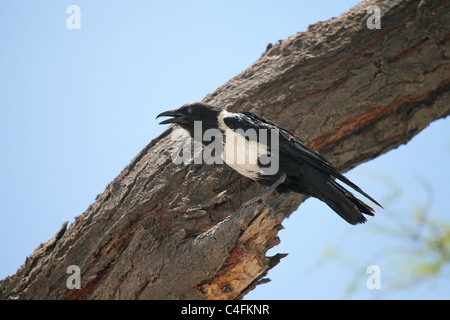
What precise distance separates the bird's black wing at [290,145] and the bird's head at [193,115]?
227 millimetres

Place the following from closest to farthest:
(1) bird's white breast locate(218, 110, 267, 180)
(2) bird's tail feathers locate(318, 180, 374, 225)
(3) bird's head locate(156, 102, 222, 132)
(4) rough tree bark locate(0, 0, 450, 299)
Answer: (4) rough tree bark locate(0, 0, 450, 299) → (2) bird's tail feathers locate(318, 180, 374, 225) → (1) bird's white breast locate(218, 110, 267, 180) → (3) bird's head locate(156, 102, 222, 132)

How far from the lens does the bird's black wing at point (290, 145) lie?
399 cm

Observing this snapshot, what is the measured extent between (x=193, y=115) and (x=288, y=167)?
3.58 ft

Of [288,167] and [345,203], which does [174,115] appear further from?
[345,203]

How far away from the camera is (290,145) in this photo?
4.11 m

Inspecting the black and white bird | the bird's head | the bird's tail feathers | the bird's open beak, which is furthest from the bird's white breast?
the bird's tail feathers

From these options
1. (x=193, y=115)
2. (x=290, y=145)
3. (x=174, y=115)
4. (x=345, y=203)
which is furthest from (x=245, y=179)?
(x=345, y=203)

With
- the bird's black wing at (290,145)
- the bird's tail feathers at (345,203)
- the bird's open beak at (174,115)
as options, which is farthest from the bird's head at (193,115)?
the bird's tail feathers at (345,203)

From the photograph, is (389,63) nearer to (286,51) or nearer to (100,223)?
(286,51)

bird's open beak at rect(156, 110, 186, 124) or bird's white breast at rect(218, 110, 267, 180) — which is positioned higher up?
bird's open beak at rect(156, 110, 186, 124)

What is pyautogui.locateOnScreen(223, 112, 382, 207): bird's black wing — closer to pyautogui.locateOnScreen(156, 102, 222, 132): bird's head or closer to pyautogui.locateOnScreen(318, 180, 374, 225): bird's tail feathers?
pyautogui.locateOnScreen(318, 180, 374, 225): bird's tail feathers

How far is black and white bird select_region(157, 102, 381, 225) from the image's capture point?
3.95 meters
